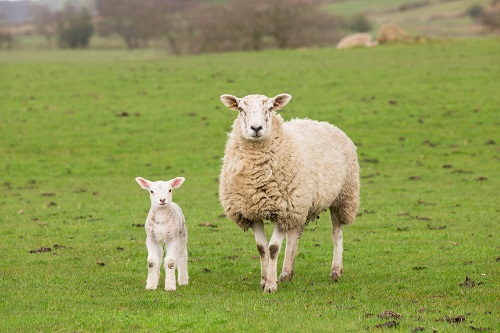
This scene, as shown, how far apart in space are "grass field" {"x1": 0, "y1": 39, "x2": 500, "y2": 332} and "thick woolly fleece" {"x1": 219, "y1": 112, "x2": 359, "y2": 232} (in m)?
0.98

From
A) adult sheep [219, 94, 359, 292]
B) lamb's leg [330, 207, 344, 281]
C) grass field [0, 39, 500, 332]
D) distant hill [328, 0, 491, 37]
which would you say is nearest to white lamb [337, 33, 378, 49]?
grass field [0, 39, 500, 332]

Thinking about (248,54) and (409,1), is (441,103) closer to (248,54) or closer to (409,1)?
(248,54)

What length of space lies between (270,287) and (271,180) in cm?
136

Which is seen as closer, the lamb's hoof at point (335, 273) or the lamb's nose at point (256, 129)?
the lamb's nose at point (256, 129)

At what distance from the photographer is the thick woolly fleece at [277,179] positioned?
9938mm

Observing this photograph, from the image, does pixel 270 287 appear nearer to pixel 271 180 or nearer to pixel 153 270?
pixel 271 180

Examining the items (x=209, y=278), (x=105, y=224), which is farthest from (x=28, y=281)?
(x=105, y=224)

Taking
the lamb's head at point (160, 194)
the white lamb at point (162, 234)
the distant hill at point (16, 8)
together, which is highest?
the lamb's head at point (160, 194)

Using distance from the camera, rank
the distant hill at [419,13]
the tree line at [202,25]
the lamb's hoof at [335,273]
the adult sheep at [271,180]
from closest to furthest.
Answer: the adult sheep at [271,180], the lamb's hoof at [335,273], the tree line at [202,25], the distant hill at [419,13]

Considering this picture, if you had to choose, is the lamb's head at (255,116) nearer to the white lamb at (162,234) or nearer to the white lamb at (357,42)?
the white lamb at (162,234)

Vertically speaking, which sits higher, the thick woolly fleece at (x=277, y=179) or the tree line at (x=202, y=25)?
the thick woolly fleece at (x=277, y=179)

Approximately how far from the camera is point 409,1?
3679 inches

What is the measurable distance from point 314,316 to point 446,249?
4.92 metres

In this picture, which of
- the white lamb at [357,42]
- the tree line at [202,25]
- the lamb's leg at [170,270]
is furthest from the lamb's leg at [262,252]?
the tree line at [202,25]
